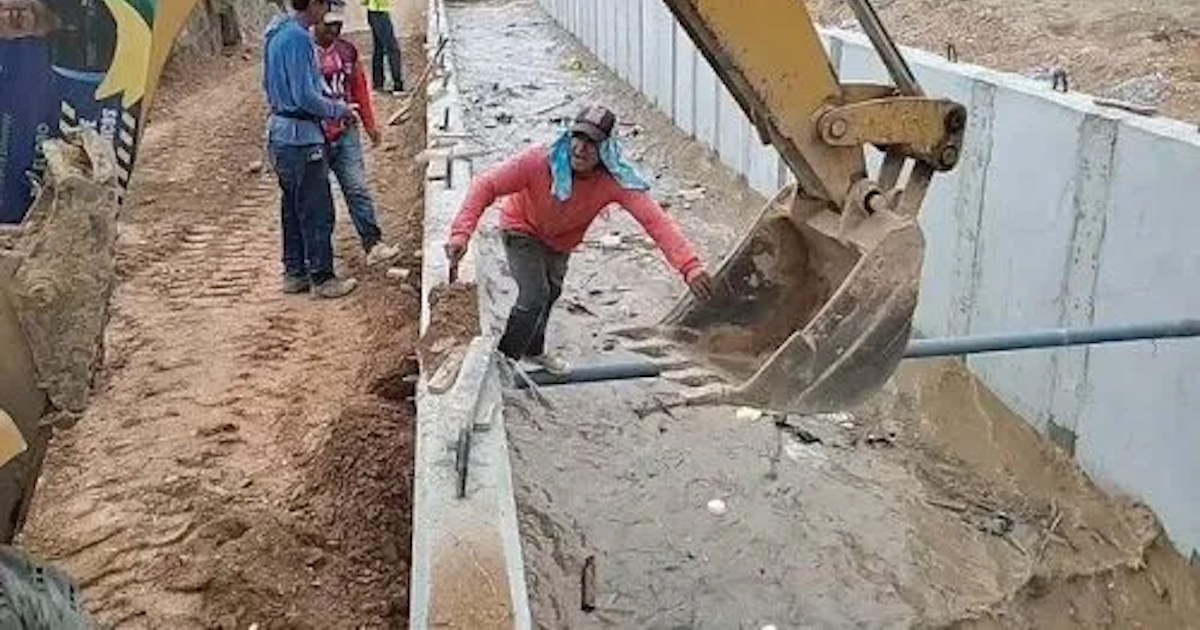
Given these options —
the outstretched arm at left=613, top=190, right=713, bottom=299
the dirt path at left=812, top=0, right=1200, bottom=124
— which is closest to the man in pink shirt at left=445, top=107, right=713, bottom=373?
the outstretched arm at left=613, top=190, right=713, bottom=299

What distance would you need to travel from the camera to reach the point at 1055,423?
6.05 metres

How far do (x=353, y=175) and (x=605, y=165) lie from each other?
9.91ft

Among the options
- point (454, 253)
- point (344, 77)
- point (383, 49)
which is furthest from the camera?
point (383, 49)

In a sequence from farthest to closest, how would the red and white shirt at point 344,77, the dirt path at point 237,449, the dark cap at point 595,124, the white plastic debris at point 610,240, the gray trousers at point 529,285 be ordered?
the white plastic debris at point 610,240, the red and white shirt at point 344,77, the gray trousers at point 529,285, the dark cap at point 595,124, the dirt path at point 237,449

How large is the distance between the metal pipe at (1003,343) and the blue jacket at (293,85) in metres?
2.98

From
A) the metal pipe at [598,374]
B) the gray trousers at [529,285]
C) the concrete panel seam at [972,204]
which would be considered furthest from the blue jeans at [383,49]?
the metal pipe at [598,374]

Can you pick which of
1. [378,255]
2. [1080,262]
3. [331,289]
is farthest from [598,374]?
[378,255]

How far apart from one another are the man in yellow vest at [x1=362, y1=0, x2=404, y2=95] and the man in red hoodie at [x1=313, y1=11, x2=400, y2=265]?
6.51 metres

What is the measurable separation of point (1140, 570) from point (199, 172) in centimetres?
868

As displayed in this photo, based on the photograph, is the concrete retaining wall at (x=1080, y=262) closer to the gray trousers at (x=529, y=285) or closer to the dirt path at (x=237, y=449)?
the gray trousers at (x=529, y=285)

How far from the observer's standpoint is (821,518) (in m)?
5.80

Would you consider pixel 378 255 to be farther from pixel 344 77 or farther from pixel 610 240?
pixel 610 240

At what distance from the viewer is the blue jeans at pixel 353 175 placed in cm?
815

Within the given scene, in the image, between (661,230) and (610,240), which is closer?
(661,230)
